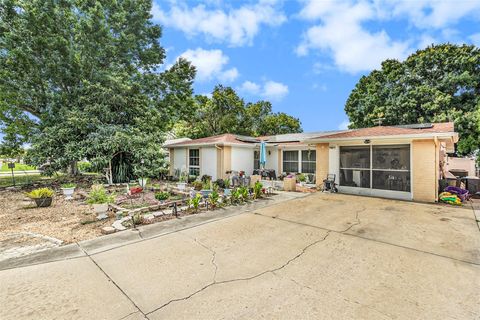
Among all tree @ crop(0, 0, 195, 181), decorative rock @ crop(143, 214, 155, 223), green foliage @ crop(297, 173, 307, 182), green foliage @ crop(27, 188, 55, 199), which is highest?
tree @ crop(0, 0, 195, 181)

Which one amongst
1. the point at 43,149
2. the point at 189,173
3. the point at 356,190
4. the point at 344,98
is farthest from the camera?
the point at 344,98

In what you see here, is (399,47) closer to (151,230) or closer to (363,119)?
(363,119)

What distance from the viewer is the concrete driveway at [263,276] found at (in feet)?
8.50

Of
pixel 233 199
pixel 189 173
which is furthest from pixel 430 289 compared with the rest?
pixel 189 173

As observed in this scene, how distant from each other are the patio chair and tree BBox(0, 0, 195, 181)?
33.4 ft

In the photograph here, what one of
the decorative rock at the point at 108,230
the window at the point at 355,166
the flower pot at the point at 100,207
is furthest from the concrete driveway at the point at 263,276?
the window at the point at 355,166

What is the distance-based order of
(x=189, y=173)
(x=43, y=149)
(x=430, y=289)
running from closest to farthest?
1. (x=430, y=289)
2. (x=43, y=149)
3. (x=189, y=173)

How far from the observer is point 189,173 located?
1535cm

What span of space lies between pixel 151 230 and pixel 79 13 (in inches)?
613

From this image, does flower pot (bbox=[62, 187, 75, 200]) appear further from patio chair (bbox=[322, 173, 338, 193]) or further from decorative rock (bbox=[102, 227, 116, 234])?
patio chair (bbox=[322, 173, 338, 193])

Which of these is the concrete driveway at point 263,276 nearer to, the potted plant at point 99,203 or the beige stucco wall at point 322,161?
the potted plant at point 99,203

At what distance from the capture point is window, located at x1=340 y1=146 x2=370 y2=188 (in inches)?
398

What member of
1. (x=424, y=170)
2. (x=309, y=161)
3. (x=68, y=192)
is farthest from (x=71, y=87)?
(x=424, y=170)

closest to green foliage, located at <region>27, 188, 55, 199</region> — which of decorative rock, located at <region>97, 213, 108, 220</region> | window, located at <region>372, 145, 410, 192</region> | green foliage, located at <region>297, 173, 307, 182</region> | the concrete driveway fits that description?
decorative rock, located at <region>97, 213, 108, 220</region>
